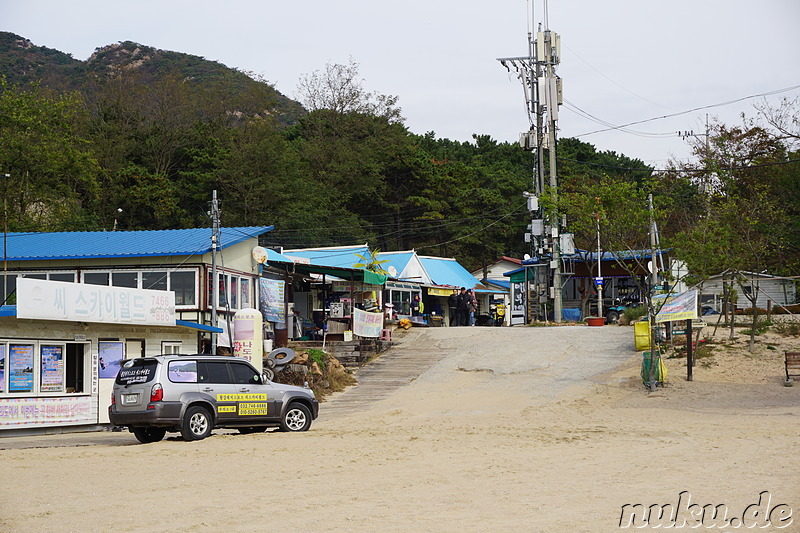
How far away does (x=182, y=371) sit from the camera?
Answer: 1720cm

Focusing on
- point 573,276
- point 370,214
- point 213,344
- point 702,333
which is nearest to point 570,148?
point 370,214

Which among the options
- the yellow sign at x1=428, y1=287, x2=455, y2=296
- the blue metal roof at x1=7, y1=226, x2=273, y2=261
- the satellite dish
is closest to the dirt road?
the blue metal roof at x1=7, y1=226, x2=273, y2=261

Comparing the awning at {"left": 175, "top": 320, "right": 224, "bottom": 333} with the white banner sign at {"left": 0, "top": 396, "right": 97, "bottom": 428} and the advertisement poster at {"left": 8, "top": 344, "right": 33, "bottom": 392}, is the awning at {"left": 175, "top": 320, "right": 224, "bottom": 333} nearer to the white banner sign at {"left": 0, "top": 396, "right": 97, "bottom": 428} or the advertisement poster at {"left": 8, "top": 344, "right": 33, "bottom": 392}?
the white banner sign at {"left": 0, "top": 396, "right": 97, "bottom": 428}

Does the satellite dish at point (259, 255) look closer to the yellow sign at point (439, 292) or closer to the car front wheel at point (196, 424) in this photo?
the car front wheel at point (196, 424)

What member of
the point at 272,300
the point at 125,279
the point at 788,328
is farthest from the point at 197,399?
the point at 788,328

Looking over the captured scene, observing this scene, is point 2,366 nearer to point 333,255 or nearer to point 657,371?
point 657,371

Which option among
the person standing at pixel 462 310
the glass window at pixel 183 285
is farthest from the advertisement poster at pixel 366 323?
the person standing at pixel 462 310

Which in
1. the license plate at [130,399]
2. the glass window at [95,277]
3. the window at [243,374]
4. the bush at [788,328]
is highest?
the glass window at [95,277]

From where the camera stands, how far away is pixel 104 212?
54969 mm

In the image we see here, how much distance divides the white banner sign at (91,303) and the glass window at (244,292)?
8.36 meters

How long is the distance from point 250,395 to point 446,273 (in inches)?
1437

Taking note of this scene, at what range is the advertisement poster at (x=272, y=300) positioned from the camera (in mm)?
33438

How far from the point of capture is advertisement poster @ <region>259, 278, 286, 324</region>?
110 ft

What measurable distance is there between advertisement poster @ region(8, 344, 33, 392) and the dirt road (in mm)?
4067
